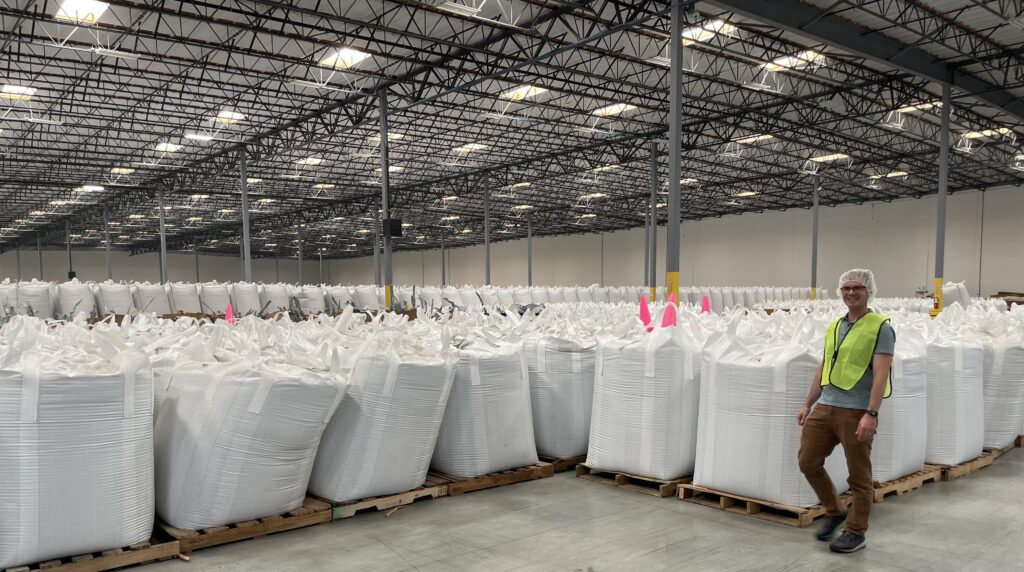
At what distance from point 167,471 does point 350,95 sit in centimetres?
1359

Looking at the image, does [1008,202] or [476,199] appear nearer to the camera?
[1008,202]

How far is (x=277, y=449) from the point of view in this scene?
335 centimetres

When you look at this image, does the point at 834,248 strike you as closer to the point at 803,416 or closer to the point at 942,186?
the point at 942,186

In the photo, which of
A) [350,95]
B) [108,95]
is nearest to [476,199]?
[350,95]

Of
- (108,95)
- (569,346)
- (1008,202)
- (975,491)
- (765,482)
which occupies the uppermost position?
(108,95)

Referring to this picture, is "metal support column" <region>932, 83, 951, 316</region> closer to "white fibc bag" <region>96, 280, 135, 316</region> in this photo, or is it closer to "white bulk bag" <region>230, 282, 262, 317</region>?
"white bulk bag" <region>230, 282, 262, 317</region>

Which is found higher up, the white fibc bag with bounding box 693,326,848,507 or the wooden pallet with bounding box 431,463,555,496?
the white fibc bag with bounding box 693,326,848,507

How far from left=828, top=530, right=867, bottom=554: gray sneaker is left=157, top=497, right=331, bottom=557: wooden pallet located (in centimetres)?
256

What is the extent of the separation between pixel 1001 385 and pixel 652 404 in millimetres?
3100

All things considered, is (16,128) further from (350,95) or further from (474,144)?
(474,144)

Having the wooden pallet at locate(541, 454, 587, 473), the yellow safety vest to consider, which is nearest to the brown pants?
the yellow safety vest

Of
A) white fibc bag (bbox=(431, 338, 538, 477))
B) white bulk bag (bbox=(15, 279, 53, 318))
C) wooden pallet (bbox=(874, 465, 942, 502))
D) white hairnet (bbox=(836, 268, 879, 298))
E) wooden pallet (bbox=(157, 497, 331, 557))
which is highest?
white hairnet (bbox=(836, 268, 879, 298))

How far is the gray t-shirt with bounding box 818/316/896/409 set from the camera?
320 centimetres

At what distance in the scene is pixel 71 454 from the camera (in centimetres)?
290
